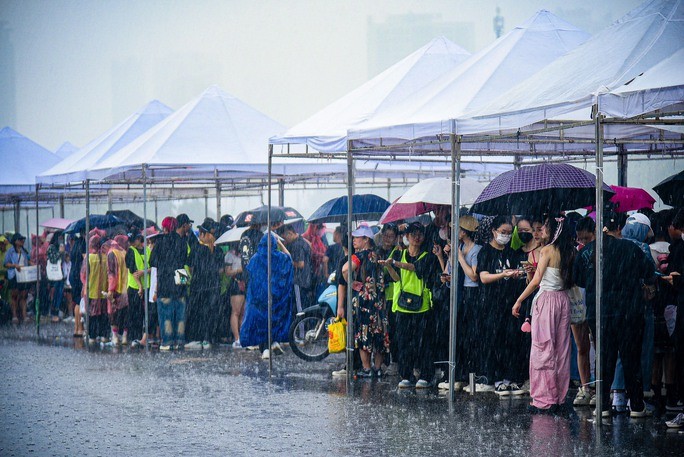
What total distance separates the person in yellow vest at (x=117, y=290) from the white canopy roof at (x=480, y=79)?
6.79 metres

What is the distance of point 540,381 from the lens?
392 inches

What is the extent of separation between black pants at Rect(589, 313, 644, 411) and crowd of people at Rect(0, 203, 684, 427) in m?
0.01

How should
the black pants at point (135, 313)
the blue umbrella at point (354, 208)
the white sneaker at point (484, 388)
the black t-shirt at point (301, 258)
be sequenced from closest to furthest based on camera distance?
the white sneaker at point (484, 388) → the blue umbrella at point (354, 208) → the black t-shirt at point (301, 258) → the black pants at point (135, 313)

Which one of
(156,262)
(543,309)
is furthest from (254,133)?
(543,309)

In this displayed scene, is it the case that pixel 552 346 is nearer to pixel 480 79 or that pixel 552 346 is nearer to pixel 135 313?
pixel 480 79

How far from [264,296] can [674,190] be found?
21.1 feet

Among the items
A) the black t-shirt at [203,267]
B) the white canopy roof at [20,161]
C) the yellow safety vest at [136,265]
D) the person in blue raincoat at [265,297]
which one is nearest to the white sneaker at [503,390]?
the person in blue raincoat at [265,297]

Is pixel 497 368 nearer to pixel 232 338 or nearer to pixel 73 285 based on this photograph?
pixel 232 338

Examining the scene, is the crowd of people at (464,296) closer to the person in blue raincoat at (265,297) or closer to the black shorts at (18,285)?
the person in blue raincoat at (265,297)

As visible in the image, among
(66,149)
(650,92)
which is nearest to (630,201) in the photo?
(650,92)

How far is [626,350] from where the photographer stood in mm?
9172

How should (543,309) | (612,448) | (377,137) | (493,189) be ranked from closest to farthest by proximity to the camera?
(612,448)
(543,309)
(493,189)
(377,137)

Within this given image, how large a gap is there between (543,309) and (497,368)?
1.61 meters

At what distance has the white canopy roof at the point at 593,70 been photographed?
8.86 metres
